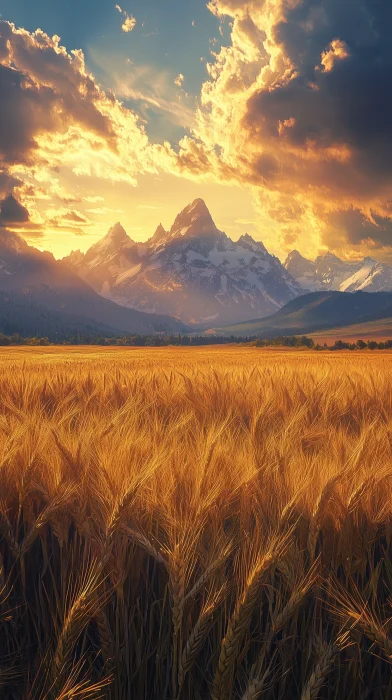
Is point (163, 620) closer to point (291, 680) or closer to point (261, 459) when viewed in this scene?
point (291, 680)

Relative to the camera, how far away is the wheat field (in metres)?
1.48

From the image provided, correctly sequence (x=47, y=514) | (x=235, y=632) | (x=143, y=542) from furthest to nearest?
(x=47, y=514) < (x=143, y=542) < (x=235, y=632)

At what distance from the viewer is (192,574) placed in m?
1.87

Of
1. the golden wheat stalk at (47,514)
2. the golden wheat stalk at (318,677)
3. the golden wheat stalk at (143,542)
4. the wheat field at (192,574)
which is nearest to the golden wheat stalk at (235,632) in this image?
the wheat field at (192,574)

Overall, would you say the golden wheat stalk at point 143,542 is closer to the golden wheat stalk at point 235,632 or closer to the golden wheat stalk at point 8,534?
the golden wheat stalk at point 235,632

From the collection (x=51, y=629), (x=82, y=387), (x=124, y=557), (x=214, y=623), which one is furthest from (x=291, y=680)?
(x=82, y=387)

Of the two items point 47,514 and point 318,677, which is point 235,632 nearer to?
point 318,677

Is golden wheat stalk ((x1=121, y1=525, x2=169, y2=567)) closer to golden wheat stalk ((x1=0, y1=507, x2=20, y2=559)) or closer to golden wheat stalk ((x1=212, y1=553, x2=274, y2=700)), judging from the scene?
golden wheat stalk ((x1=212, y1=553, x2=274, y2=700))

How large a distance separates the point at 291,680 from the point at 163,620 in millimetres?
532

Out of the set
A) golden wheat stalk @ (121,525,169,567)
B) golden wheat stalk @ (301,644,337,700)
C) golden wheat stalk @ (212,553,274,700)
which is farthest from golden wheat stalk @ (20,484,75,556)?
golden wheat stalk @ (301,644,337,700)

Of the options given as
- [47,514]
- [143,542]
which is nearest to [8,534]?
[47,514]

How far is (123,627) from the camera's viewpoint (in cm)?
170

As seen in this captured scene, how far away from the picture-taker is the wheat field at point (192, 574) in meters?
1.48

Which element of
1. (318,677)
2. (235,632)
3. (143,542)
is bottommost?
(318,677)
